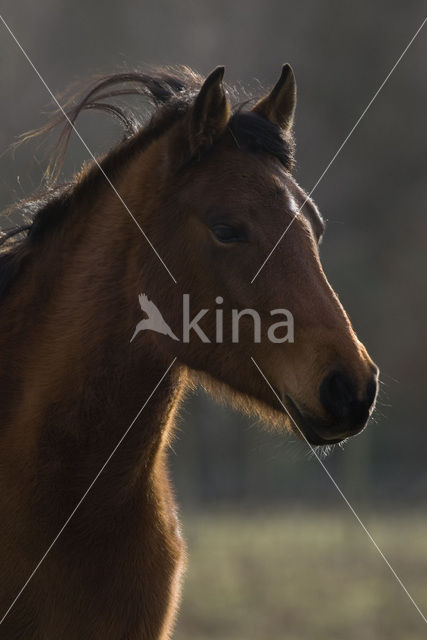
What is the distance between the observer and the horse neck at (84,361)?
3.72 metres

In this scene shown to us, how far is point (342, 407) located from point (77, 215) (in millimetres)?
1546

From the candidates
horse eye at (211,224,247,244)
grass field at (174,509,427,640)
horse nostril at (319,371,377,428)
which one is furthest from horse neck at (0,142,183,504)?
grass field at (174,509,427,640)

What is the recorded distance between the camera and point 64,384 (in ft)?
12.3

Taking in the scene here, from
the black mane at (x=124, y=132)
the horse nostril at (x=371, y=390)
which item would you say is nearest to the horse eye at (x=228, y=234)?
the black mane at (x=124, y=132)

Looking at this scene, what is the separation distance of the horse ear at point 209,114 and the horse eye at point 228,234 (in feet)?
1.41

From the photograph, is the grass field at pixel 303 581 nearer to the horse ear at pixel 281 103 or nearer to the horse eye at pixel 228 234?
the horse ear at pixel 281 103

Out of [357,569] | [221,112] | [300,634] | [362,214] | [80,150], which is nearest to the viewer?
[221,112]

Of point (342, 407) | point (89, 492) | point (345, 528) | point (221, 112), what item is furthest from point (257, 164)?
point (345, 528)

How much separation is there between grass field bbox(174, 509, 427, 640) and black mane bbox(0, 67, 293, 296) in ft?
20.5

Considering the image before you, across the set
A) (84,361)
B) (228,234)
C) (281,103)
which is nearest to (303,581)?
(281,103)

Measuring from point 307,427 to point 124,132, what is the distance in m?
1.78

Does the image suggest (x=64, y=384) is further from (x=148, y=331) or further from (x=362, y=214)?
(x=362, y=214)

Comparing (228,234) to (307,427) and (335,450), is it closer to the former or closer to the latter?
(307,427)

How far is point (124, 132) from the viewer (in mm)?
4391
